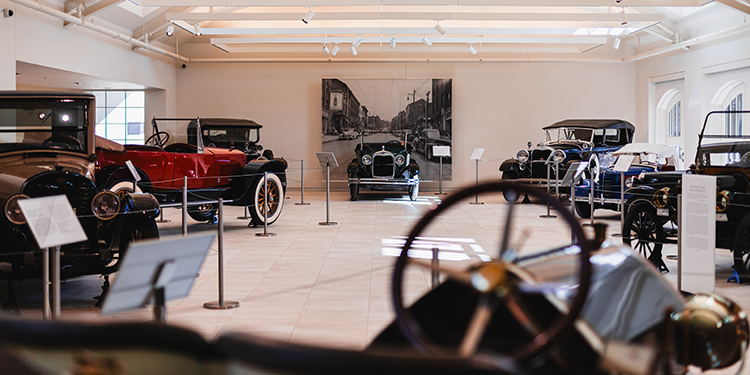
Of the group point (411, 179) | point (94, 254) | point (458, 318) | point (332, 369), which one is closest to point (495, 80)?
point (411, 179)

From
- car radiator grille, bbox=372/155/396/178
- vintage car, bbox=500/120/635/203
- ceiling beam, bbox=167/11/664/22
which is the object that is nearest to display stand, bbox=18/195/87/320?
ceiling beam, bbox=167/11/664/22

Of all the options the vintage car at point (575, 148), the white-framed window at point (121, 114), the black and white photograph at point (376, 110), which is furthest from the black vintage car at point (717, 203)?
the white-framed window at point (121, 114)

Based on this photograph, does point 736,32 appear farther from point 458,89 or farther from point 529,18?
point 458,89

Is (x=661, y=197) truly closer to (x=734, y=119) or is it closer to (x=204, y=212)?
(x=204, y=212)

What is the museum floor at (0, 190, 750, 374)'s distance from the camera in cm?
408

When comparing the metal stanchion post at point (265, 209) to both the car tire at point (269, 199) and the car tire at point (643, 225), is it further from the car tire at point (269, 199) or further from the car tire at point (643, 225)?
the car tire at point (643, 225)

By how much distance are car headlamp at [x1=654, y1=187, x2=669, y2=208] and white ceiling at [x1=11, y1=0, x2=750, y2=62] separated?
5.59 m

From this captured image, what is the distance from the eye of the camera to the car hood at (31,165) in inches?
182

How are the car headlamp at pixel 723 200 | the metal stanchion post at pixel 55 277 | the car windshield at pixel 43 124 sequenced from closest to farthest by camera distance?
the metal stanchion post at pixel 55 277 → the car windshield at pixel 43 124 → the car headlamp at pixel 723 200

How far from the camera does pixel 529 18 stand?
500 inches

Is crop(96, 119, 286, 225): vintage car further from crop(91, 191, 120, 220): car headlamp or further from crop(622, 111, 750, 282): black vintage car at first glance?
crop(622, 111, 750, 282): black vintage car

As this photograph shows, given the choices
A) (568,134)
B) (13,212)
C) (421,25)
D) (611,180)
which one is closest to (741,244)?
(611,180)

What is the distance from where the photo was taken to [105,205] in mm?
4609

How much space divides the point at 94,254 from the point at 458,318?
354cm
